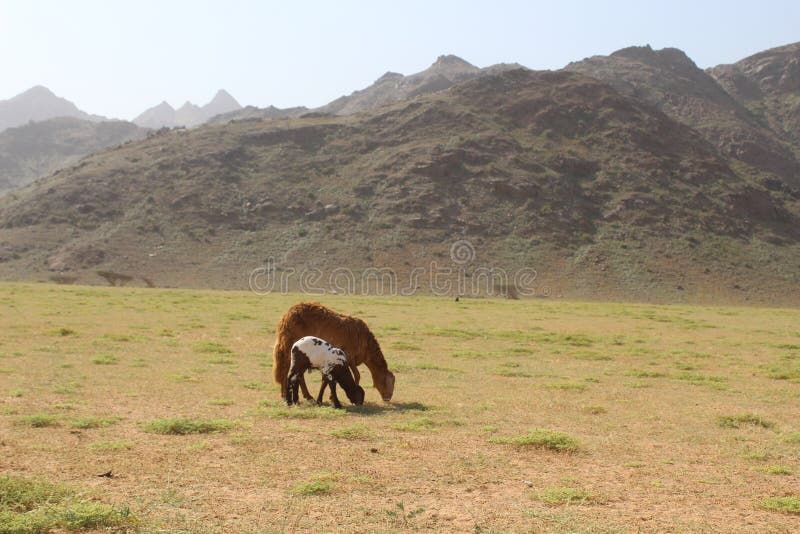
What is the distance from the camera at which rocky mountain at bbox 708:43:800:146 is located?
15125 centimetres

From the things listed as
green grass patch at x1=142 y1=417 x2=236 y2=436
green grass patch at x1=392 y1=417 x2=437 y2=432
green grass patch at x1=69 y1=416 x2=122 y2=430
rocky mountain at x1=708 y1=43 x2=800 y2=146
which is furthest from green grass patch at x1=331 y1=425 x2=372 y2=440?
rocky mountain at x1=708 y1=43 x2=800 y2=146

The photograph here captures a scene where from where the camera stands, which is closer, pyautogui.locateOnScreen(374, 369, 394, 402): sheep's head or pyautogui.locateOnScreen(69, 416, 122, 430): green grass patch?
pyautogui.locateOnScreen(69, 416, 122, 430): green grass patch

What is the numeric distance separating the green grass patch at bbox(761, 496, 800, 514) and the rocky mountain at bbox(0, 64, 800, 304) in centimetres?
6549

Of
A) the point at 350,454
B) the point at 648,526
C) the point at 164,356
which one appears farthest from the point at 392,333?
the point at 648,526

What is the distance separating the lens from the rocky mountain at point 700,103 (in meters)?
118

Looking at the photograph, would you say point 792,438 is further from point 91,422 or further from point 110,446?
point 91,422

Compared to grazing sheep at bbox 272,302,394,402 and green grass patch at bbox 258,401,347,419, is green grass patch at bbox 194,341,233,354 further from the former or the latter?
green grass patch at bbox 258,401,347,419

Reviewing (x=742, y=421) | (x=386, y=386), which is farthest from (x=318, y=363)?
(x=742, y=421)

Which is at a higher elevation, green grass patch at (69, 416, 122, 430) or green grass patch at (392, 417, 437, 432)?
green grass patch at (69, 416, 122, 430)

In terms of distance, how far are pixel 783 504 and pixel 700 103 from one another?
6001 inches

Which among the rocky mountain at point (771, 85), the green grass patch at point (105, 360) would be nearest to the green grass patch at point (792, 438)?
the green grass patch at point (105, 360)

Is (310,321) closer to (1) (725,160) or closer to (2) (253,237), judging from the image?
(2) (253,237)

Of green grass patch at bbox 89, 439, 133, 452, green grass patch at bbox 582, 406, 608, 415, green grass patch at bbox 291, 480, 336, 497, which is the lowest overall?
green grass patch at bbox 582, 406, 608, 415

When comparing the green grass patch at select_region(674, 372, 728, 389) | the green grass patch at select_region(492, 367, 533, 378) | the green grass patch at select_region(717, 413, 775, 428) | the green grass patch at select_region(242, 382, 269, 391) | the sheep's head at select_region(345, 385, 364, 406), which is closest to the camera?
the green grass patch at select_region(717, 413, 775, 428)
